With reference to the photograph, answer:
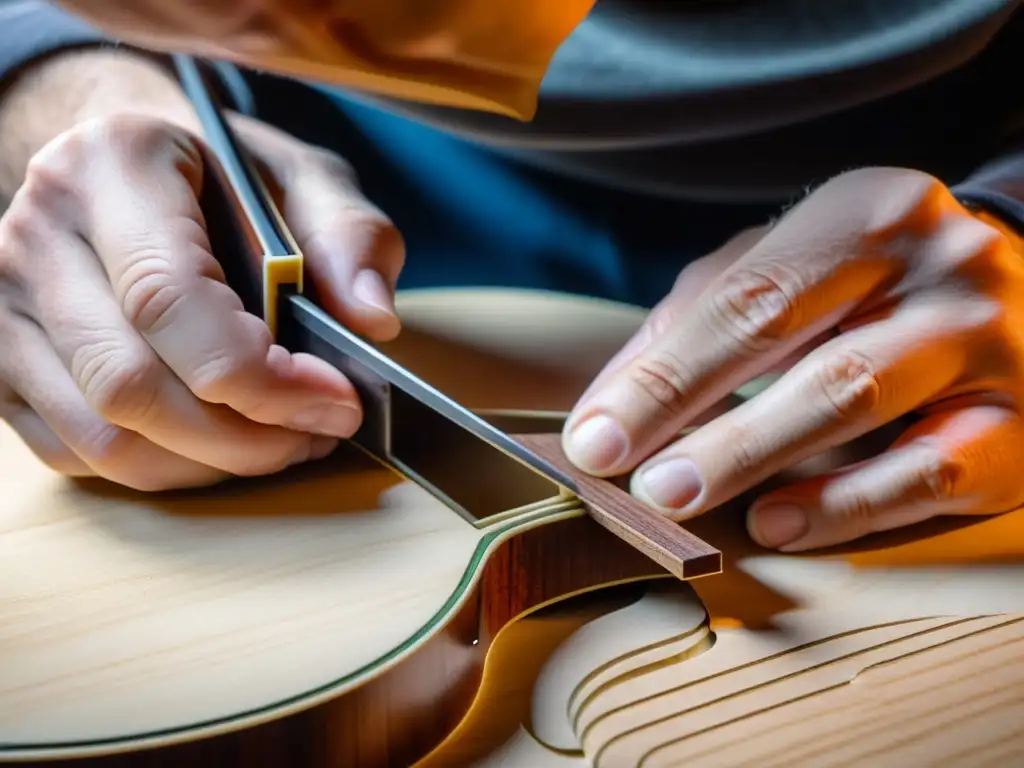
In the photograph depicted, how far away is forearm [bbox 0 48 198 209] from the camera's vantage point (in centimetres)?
102

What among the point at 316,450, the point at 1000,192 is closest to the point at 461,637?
the point at 316,450

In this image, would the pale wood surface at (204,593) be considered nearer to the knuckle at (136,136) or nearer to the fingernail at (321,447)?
the fingernail at (321,447)

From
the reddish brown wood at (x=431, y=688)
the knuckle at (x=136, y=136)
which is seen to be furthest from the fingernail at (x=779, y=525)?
the knuckle at (x=136, y=136)

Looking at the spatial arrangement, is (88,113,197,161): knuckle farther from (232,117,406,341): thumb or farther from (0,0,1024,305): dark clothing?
(0,0,1024,305): dark clothing

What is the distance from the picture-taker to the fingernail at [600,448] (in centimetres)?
73

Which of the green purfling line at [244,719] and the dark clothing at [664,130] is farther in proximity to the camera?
the dark clothing at [664,130]

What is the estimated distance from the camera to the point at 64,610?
0.57 meters

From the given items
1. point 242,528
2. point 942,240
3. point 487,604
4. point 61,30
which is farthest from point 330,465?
point 61,30

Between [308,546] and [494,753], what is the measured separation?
0.65 ft

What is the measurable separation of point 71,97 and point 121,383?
0.51 metres

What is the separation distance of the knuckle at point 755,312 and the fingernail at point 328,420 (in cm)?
29

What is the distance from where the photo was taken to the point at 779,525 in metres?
0.72

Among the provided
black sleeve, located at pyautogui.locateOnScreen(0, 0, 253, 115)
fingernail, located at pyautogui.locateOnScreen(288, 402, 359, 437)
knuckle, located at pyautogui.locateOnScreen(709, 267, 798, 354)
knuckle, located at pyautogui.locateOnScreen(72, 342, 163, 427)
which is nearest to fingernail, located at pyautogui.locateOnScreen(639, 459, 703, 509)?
knuckle, located at pyautogui.locateOnScreen(709, 267, 798, 354)

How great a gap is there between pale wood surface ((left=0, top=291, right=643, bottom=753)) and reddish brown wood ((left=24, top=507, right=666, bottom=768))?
11 millimetres
